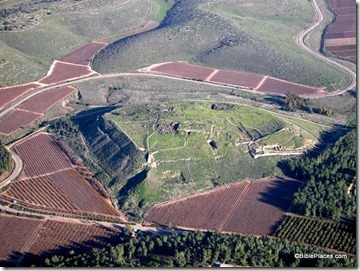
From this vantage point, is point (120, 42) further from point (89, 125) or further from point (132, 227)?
point (132, 227)

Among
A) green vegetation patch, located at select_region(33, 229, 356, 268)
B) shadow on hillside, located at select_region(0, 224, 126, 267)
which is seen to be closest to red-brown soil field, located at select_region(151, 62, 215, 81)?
shadow on hillside, located at select_region(0, 224, 126, 267)

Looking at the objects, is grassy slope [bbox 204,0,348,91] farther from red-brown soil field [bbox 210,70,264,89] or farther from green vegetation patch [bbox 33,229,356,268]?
green vegetation patch [bbox 33,229,356,268]

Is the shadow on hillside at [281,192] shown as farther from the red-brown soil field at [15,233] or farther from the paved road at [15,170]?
the paved road at [15,170]

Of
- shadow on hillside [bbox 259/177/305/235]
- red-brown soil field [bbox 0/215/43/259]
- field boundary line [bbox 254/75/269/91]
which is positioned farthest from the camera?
field boundary line [bbox 254/75/269/91]

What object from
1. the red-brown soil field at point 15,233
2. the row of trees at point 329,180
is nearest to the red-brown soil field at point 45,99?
the red-brown soil field at point 15,233

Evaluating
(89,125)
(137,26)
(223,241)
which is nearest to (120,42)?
(137,26)

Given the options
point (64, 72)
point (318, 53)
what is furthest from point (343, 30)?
point (64, 72)
